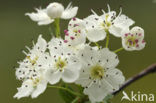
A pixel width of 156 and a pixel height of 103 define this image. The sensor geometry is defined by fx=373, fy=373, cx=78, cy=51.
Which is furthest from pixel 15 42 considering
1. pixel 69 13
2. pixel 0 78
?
pixel 69 13

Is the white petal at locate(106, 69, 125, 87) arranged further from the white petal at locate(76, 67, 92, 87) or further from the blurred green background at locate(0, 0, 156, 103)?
the blurred green background at locate(0, 0, 156, 103)

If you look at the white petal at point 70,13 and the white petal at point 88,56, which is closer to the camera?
the white petal at point 88,56

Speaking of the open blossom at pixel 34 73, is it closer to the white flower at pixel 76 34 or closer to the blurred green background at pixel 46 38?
the white flower at pixel 76 34

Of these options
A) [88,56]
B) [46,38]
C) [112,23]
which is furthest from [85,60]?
[46,38]

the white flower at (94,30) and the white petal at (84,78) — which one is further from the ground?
the white flower at (94,30)

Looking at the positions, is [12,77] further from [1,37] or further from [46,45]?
[46,45]

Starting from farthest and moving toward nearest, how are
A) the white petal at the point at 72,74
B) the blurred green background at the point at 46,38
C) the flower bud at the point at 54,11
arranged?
the blurred green background at the point at 46,38, the flower bud at the point at 54,11, the white petal at the point at 72,74

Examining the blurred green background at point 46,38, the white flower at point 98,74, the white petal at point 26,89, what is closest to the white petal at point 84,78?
the white flower at point 98,74
